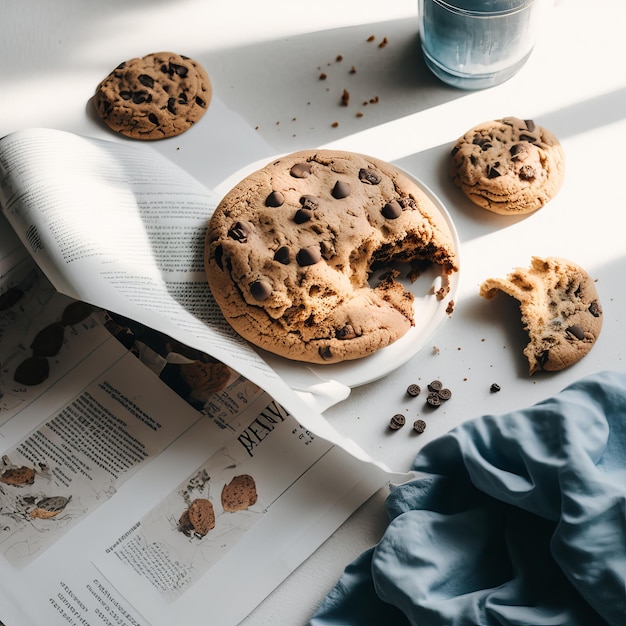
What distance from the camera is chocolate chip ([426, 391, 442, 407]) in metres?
1.03

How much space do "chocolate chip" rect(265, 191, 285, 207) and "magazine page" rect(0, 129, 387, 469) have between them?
0.42ft

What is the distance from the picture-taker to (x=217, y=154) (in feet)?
3.93

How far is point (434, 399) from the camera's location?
103cm

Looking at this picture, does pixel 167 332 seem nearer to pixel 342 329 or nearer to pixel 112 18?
pixel 342 329

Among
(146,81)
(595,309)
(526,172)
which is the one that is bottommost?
(595,309)

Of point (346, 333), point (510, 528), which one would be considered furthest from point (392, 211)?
point (510, 528)

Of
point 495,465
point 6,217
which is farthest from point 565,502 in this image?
point 6,217

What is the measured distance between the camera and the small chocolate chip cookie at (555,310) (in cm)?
102

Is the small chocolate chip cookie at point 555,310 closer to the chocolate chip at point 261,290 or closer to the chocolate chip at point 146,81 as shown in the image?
the chocolate chip at point 261,290

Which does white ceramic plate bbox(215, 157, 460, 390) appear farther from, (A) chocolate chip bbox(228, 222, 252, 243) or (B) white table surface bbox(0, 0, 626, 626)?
(A) chocolate chip bbox(228, 222, 252, 243)

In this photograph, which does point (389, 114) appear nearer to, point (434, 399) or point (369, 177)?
point (369, 177)

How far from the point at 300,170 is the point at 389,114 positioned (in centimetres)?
27

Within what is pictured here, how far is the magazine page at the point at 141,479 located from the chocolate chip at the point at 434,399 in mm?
115

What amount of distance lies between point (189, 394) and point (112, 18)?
2.28ft
